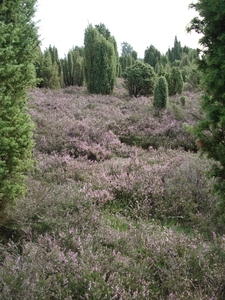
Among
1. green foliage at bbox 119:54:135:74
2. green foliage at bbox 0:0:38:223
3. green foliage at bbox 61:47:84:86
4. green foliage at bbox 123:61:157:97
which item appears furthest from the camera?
green foliage at bbox 119:54:135:74

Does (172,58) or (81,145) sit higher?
(172,58)

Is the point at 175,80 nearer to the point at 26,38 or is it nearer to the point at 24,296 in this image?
the point at 26,38

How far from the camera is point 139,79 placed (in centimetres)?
2086

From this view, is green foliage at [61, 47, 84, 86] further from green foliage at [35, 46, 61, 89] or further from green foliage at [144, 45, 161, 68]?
green foliage at [144, 45, 161, 68]

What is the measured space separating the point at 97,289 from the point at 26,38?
3681 millimetres

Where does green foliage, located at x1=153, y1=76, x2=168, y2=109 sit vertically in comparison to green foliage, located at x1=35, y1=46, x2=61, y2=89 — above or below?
below

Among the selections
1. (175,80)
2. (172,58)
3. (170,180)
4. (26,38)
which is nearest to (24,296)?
(26,38)

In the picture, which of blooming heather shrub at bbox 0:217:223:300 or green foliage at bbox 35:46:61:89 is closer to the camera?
blooming heather shrub at bbox 0:217:223:300

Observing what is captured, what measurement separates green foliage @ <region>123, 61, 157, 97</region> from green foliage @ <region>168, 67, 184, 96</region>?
50.8 inches

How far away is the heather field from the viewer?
3.06 meters

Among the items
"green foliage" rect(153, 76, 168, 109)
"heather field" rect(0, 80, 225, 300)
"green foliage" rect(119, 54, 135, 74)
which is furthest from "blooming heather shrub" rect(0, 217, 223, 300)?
"green foliage" rect(119, 54, 135, 74)

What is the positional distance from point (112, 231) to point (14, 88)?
2663 millimetres

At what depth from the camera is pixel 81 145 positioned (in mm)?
8922

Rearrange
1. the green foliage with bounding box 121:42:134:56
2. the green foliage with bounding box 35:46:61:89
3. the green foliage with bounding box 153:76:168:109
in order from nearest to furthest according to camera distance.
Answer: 1. the green foliage with bounding box 153:76:168:109
2. the green foliage with bounding box 35:46:61:89
3. the green foliage with bounding box 121:42:134:56
